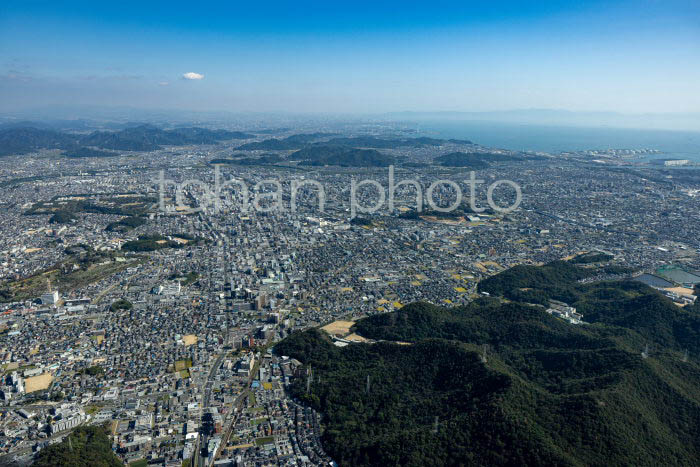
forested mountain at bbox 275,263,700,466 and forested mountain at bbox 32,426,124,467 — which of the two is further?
forested mountain at bbox 275,263,700,466

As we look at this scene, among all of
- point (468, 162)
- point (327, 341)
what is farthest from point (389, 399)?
point (468, 162)

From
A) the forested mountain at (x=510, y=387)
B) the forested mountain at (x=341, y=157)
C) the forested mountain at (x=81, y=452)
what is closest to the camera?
the forested mountain at (x=81, y=452)

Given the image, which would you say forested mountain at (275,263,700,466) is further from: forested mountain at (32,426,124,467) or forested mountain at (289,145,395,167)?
forested mountain at (289,145,395,167)

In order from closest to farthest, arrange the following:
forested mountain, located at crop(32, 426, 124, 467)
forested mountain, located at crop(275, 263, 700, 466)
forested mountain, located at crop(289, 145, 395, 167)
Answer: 1. forested mountain, located at crop(32, 426, 124, 467)
2. forested mountain, located at crop(275, 263, 700, 466)
3. forested mountain, located at crop(289, 145, 395, 167)

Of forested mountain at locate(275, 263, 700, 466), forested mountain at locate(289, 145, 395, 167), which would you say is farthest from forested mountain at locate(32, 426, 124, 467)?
forested mountain at locate(289, 145, 395, 167)

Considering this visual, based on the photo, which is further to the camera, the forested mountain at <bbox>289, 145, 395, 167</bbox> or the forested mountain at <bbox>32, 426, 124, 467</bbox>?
the forested mountain at <bbox>289, 145, 395, 167</bbox>

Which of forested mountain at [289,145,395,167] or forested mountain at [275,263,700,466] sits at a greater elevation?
forested mountain at [289,145,395,167]

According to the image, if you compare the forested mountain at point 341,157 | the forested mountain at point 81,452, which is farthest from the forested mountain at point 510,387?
the forested mountain at point 341,157

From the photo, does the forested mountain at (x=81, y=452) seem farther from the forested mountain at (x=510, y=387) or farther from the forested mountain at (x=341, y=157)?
the forested mountain at (x=341, y=157)

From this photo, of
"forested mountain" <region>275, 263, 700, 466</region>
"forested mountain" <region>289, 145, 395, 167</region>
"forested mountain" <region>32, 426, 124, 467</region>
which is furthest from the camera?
"forested mountain" <region>289, 145, 395, 167</region>
